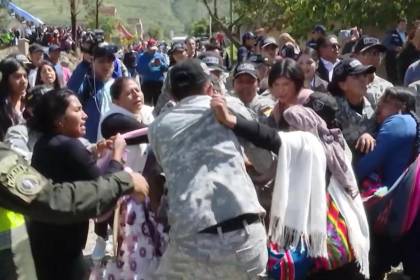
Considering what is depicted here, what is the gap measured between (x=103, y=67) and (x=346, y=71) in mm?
2892

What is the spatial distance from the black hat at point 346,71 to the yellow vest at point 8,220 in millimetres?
3030

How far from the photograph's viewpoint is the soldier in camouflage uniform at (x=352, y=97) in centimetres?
521

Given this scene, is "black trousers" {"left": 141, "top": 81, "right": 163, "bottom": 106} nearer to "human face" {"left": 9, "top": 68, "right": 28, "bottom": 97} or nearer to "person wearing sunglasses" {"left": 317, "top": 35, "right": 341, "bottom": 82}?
"person wearing sunglasses" {"left": 317, "top": 35, "right": 341, "bottom": 82}

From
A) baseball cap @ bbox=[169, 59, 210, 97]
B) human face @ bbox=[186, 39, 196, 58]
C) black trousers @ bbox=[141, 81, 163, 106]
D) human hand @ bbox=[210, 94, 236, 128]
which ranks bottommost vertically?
black trousers @ bbox=[141, 81, 163, 106]

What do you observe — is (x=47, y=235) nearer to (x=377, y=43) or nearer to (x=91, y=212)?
(x=91, y=212)

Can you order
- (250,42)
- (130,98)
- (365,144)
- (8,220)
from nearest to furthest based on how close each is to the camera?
(8,220) → (365,144) → (130,98) → (250,42)

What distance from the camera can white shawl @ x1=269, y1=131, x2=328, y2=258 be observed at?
4.17 m

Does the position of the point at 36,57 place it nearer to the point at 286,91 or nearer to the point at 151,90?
the point at 151,90

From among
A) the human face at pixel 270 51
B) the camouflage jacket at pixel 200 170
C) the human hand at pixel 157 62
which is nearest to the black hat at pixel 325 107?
the camouflage jacket at pixel 200 170

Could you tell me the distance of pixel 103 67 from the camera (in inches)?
295

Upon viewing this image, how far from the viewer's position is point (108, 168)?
165 inches

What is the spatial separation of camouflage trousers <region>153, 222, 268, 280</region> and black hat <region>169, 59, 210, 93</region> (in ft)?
2.42

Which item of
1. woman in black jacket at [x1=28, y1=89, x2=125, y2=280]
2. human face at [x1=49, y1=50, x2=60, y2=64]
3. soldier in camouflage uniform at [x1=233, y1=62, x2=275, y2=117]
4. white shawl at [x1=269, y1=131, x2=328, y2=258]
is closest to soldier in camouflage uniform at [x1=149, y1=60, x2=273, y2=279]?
white shawl at [x1=269, y1=131, x2=328, y2=258]

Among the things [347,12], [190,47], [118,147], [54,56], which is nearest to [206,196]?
[118,147]
